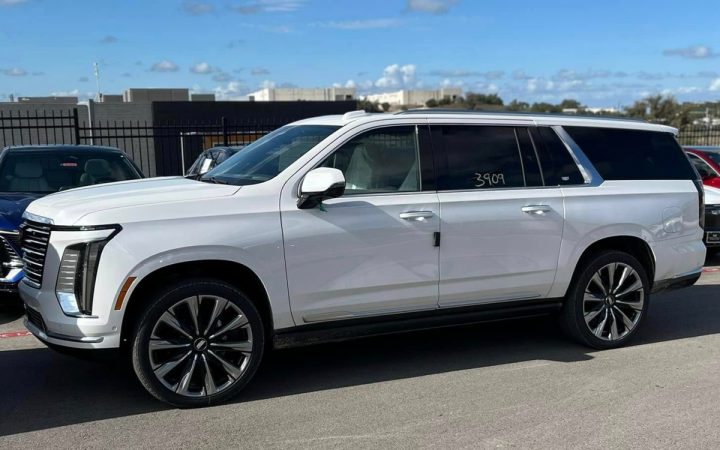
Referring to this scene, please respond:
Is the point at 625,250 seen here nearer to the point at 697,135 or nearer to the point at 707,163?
the point at 707,163

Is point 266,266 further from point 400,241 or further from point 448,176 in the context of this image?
point 448,176

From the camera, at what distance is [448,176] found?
16.9 feet

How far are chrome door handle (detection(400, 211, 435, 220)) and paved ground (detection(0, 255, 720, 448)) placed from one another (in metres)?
1.25

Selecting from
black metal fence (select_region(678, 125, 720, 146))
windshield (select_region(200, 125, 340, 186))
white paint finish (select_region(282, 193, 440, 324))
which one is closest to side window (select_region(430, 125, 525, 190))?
white paint finish (select_region(282, 193, 440, 324))

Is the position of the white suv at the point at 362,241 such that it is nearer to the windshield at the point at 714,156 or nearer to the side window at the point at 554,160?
the side window at the point at 554,160

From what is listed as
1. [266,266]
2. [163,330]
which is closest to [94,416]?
[163,330]

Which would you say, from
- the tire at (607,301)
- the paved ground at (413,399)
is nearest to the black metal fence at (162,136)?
the paved ground at (413,399)

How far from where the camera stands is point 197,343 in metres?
4.48

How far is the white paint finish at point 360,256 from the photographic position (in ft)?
15.1

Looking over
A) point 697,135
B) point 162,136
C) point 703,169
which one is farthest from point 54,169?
point 697,135

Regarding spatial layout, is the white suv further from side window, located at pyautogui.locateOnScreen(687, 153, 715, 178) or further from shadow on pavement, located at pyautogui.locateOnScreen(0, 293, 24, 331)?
side window, located at pyautogui.locateOnScreen(687, 153, 715, 178)

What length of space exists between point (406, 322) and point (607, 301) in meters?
1.95

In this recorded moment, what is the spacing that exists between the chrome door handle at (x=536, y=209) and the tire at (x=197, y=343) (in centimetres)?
224

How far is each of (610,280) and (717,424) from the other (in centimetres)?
167
